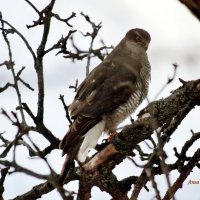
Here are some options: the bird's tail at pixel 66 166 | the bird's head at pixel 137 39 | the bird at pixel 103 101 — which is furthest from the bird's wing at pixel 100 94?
the bird's head at pixel 137 39

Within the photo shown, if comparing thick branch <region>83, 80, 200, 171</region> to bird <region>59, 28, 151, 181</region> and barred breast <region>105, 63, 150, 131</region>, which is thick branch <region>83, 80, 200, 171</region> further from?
barred breast <region>105, 63, 150, 131</region>

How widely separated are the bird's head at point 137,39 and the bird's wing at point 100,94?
33.4 inches

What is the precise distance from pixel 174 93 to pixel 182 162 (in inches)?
21.5

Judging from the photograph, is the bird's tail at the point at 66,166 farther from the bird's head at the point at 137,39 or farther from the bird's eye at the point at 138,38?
the bird's eye at the point at 138,38

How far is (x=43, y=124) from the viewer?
4.72 meters

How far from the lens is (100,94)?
5.72m

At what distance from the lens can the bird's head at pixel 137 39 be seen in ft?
22.3

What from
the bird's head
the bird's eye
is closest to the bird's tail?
the bird's head

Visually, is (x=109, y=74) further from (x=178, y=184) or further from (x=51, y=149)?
(x=178, y=184)

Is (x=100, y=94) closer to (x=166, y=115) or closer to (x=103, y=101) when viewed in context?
(x=103, y=101)

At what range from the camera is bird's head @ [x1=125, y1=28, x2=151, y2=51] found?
6.80m

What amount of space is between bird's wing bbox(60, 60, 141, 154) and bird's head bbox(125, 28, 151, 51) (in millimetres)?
→ 849

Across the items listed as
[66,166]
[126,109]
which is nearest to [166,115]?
[66,166]

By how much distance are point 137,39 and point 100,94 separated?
141cm
